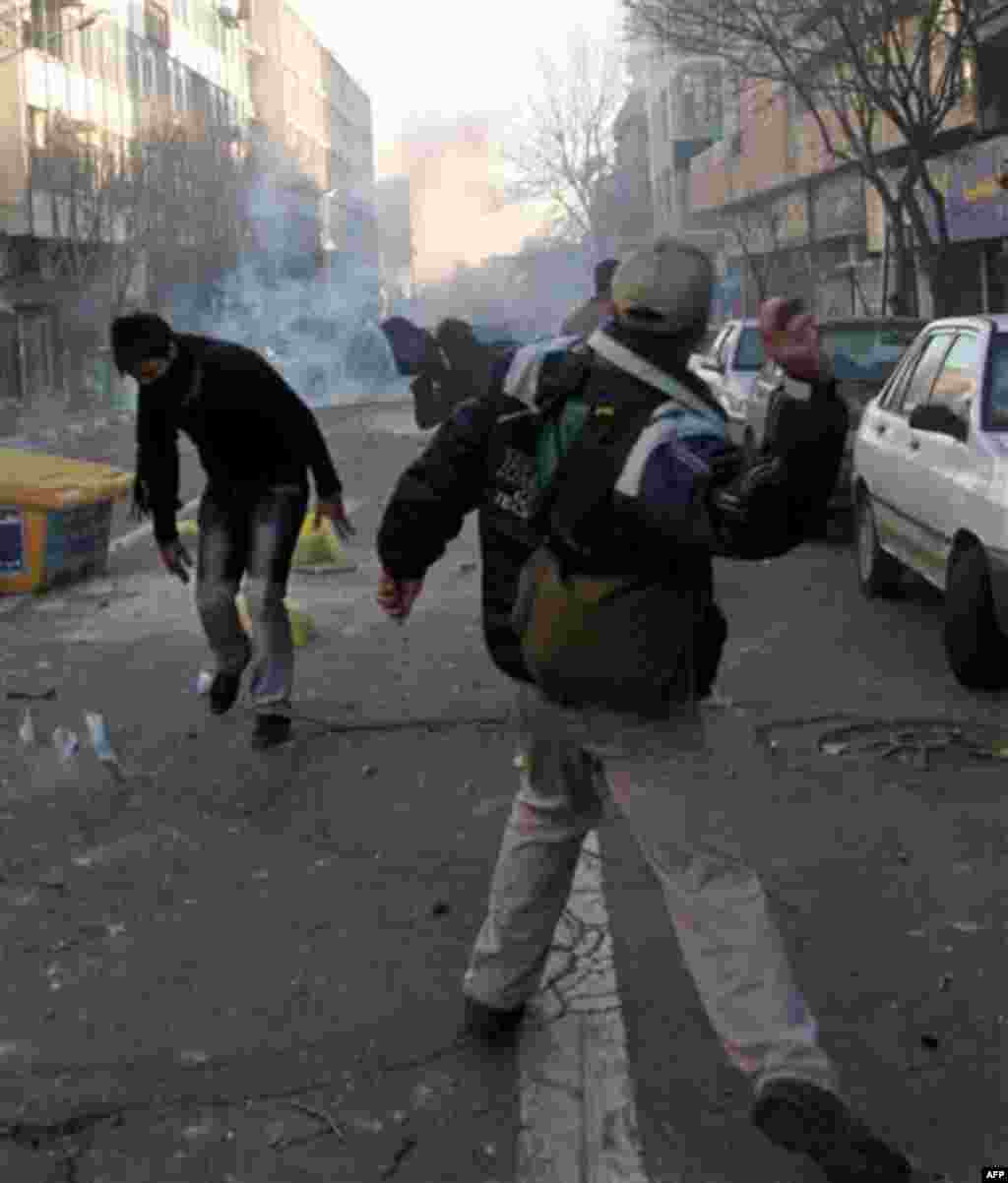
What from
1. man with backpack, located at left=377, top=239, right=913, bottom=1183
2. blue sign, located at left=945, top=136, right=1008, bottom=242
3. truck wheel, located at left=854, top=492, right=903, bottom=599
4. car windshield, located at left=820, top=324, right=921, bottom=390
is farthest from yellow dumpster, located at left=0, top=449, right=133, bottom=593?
blue sign, located at left=945, top=136, right=1008, bottom=242

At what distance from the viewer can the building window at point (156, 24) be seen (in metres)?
54.4

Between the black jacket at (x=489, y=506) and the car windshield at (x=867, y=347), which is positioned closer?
the black jacket at (x=489, y=506)

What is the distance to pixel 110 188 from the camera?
44.8 meters

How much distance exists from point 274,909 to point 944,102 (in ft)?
63.0

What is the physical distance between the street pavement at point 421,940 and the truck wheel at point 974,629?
Result: 0.13 m

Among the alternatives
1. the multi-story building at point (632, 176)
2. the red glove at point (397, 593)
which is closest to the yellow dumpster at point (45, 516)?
the red glove at point (397, 593)

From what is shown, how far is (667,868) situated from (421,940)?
1298 mm

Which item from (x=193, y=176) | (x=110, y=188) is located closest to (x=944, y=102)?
(x=110, y=188)

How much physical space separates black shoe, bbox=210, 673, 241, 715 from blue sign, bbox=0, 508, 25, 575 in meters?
3.81

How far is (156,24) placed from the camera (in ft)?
183

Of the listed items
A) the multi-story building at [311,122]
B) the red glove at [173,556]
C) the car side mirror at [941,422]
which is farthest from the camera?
the multi-story building at [311,122]

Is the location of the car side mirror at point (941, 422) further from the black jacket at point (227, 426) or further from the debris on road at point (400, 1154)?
the debris on road at point (400, 1154)

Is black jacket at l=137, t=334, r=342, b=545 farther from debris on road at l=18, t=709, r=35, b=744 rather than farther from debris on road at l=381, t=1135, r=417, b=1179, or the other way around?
debris on road at l=381, t=1135, r=417, b=1179

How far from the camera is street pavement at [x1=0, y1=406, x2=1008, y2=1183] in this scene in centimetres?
321
